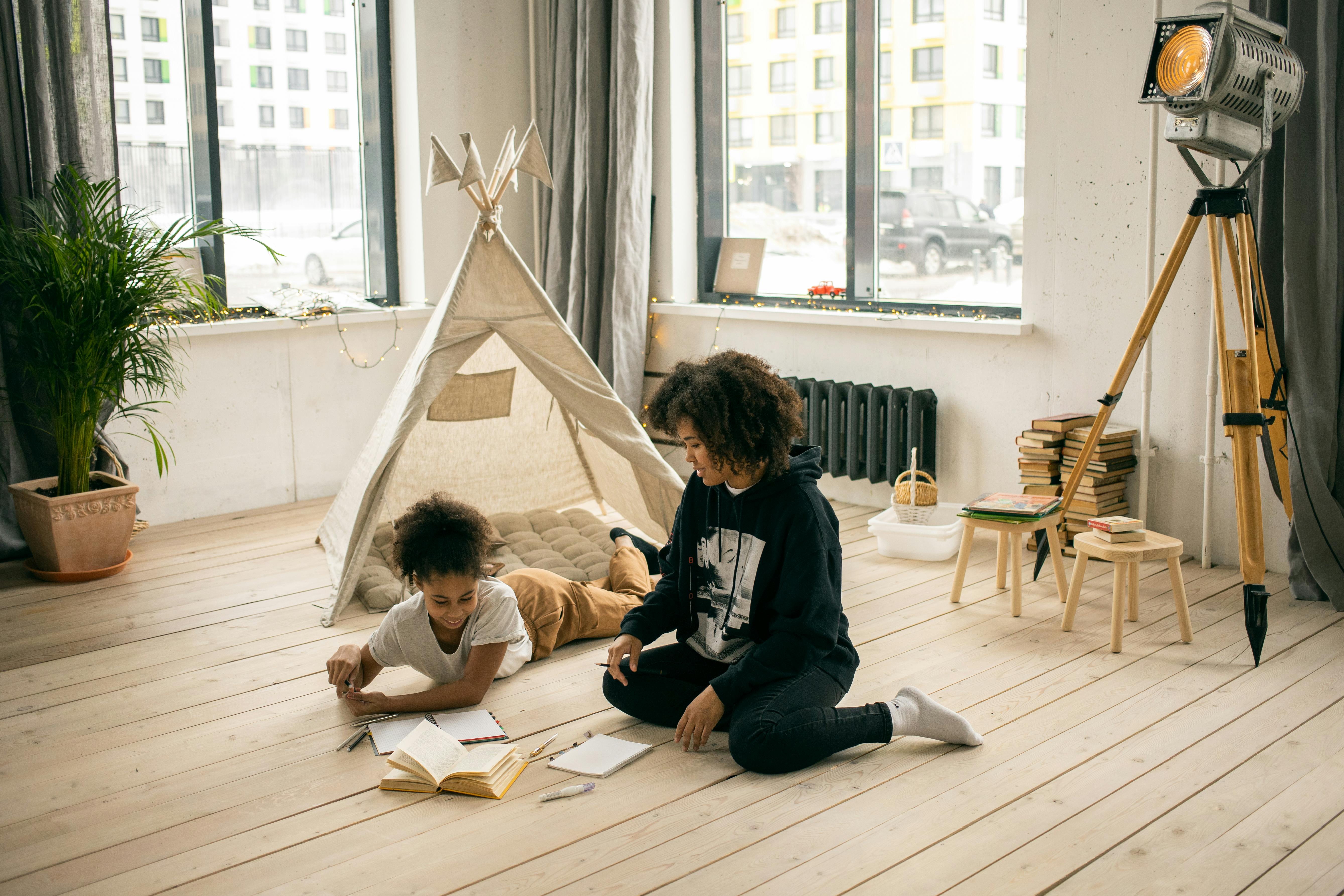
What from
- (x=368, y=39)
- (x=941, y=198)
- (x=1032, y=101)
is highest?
(x=368, y=39)

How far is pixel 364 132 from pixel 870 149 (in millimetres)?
2248

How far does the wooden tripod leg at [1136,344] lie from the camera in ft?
9.74

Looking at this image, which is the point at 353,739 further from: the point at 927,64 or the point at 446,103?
the point at 446,103

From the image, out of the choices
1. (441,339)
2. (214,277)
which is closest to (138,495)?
(214,277)

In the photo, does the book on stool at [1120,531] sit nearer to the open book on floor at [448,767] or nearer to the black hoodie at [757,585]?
the black hoodie at [757,585]

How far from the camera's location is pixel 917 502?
3.78 meters

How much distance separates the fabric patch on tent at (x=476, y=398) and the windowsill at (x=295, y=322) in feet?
3.46

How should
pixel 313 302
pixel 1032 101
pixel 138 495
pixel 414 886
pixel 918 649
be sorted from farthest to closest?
pixel 313 302 → pixel 138 495 → pixel 1032 101 → pixel 918 649 → pixel 414 886

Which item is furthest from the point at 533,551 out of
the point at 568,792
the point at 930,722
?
the point at 930,722

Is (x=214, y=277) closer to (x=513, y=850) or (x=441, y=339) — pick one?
(x=441, y=339)

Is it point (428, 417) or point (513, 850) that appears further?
point (428, 417)

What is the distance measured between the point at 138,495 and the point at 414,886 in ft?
9.70

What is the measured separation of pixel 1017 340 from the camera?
13.0 feet

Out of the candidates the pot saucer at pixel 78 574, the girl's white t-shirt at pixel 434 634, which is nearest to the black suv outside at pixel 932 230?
the girl's white t-shirt at pixel 434 634
